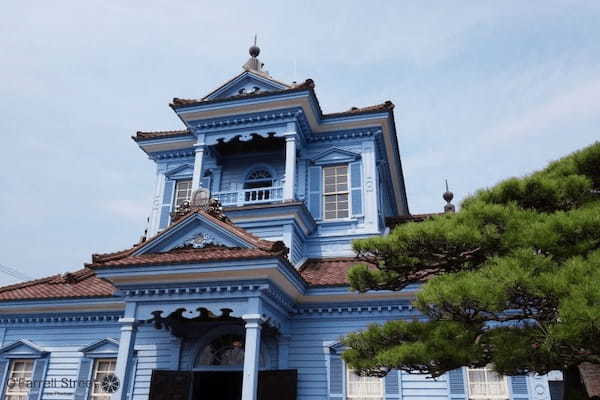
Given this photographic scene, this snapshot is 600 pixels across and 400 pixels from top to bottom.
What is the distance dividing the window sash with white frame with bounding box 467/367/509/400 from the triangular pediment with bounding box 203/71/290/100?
9.78 m

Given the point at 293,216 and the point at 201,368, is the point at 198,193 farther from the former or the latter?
the point at 201,368

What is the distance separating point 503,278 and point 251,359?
560 cm

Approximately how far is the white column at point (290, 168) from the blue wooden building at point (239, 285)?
31mm

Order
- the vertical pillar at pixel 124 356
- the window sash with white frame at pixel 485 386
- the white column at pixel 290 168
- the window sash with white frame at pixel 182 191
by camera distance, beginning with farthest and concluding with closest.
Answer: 1. the window sash with white frame at pixel 182 191
2. the white column at pixel 290 168
3. the window sash with white frame at pixel 485 386
4. the vertical pillar at pixel 124 356

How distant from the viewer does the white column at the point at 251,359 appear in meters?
8.73

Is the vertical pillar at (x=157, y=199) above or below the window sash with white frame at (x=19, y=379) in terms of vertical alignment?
above

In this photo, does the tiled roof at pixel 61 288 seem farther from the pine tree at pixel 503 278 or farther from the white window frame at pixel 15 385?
the pine tree at pixel 503 278

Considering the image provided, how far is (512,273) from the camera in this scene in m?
4.80

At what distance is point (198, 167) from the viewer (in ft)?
45.6

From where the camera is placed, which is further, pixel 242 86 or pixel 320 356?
pixel 242 86

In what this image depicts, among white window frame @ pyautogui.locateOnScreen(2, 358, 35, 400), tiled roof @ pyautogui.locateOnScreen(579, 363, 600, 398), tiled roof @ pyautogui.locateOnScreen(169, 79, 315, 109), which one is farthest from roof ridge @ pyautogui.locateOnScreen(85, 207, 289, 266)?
tiled roof @ pyautogui.locateOnScreen(579, 363, 600, 398)

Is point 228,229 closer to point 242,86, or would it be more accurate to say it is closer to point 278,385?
point 278,385

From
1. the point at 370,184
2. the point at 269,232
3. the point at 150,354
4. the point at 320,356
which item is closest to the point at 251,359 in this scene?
the point at 320,356

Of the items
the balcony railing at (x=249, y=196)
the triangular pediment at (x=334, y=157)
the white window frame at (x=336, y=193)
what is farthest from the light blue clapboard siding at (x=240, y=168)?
the white window frame at (x=336, y=193)
